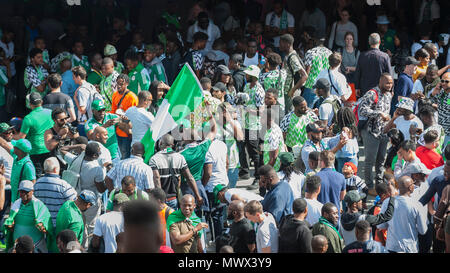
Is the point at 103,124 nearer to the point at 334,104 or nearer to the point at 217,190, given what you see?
the point at 217,190

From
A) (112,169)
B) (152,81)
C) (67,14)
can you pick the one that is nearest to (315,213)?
(112,169)

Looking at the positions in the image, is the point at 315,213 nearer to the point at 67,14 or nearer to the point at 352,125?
the point at 352,125

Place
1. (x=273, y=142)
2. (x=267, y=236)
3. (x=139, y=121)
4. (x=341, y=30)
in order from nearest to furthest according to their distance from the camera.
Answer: (x=267, y=236)
(x=273, y=142)
(x=139, y=121)
(x=341, y=30)

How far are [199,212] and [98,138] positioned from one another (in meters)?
1.53

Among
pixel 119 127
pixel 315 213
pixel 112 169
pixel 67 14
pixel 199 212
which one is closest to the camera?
pixel 315 213

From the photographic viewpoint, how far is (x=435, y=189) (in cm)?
836

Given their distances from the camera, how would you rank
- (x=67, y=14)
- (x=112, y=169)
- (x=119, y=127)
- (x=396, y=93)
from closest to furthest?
(x=112, y=169)
(x=119, y=127)
(x=396, y=93)
(x=67, y=14)

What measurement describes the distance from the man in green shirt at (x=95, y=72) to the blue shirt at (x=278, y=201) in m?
4.80

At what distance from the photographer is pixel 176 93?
9.62m

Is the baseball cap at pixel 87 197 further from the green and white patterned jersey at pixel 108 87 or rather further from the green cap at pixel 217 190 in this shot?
the green and white patterned jersey at pixel 108 87

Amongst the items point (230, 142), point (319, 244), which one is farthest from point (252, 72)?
point (319, 244)

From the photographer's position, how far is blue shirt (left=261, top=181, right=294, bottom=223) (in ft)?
27.3

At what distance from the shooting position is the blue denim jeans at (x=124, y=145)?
10.9 m

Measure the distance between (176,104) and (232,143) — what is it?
3.64 ft
